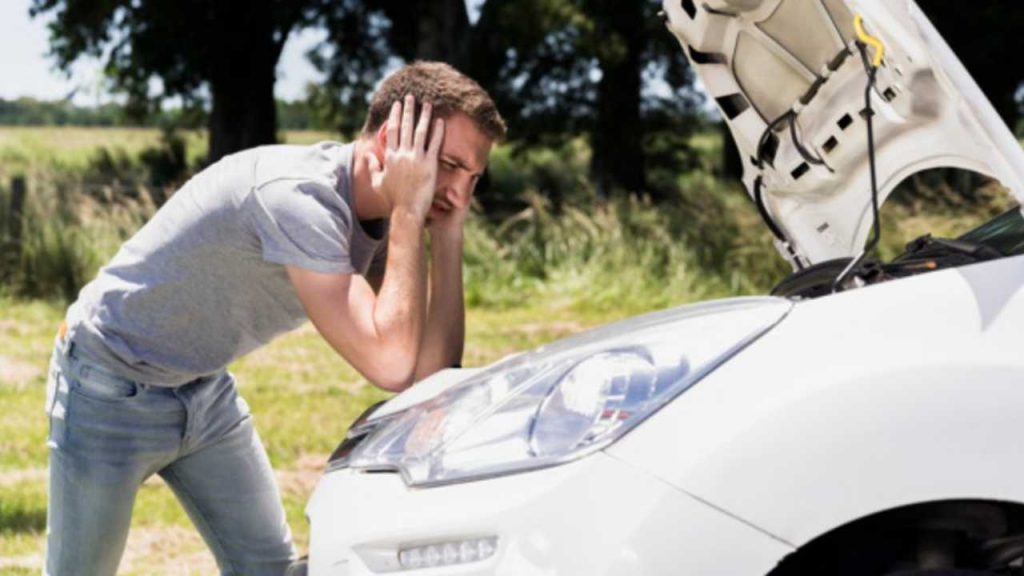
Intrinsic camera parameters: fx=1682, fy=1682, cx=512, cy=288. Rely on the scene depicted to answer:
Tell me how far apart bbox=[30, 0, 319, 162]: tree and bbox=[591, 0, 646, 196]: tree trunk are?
16.3ft

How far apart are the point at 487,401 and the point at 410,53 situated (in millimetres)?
23026

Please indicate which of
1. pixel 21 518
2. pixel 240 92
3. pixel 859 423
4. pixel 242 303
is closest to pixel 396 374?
pixel 242 303

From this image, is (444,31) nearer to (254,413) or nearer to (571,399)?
(254,413)

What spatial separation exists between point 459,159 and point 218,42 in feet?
70.9

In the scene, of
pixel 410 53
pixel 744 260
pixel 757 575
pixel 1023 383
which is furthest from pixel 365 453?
pixel 410 53

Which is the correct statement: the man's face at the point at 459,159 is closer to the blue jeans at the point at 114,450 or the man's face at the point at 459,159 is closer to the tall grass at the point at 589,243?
the blue jeans at the point at 114,450

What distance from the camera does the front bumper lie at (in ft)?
8.57

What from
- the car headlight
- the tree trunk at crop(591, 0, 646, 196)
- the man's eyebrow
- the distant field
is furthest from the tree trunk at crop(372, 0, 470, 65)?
the car headlight

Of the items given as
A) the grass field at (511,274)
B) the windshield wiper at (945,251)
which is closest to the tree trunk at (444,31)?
the grass field at (511,274)

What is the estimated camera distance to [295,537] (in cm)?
661

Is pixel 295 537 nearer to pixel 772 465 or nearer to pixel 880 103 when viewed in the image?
pixel 880 103

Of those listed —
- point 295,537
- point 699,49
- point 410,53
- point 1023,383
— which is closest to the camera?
point 1023,383

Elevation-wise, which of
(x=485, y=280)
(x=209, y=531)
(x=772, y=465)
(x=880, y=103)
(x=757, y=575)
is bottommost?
(x=485, y=280)

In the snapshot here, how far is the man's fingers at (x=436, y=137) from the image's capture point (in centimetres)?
362
